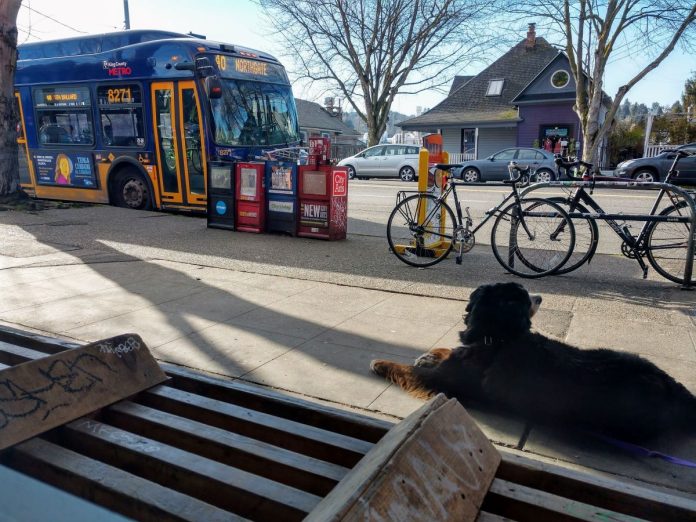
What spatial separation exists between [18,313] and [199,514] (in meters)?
4.04

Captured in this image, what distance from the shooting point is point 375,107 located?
34.0 meters

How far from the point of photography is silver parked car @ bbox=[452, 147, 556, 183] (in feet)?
Answer: 69.6

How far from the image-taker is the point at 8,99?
11555 mm

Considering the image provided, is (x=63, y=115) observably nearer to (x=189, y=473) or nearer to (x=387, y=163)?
(x=189, y=473)

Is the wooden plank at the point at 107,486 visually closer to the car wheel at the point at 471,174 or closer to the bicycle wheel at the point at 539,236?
the bicycle wheel at the point at 539,236

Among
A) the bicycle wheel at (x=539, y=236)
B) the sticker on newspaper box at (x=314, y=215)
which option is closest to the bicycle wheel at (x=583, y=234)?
the bicycle wheel at (x=539, y=236)

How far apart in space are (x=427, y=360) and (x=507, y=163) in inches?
800

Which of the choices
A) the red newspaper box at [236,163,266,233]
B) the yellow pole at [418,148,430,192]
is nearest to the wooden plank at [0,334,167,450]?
the yellow pole at [418,148,430,192]

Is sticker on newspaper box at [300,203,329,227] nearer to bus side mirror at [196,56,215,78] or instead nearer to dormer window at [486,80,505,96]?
bus side mirror at [196,56,215,78]

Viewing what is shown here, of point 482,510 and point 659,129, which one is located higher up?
point 659,129

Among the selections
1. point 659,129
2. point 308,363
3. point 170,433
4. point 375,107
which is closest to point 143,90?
point 308,363

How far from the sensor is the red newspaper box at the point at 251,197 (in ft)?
30.3

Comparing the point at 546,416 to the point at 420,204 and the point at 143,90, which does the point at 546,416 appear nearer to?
the point at 420,204

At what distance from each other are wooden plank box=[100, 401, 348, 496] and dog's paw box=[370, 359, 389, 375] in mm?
1549
